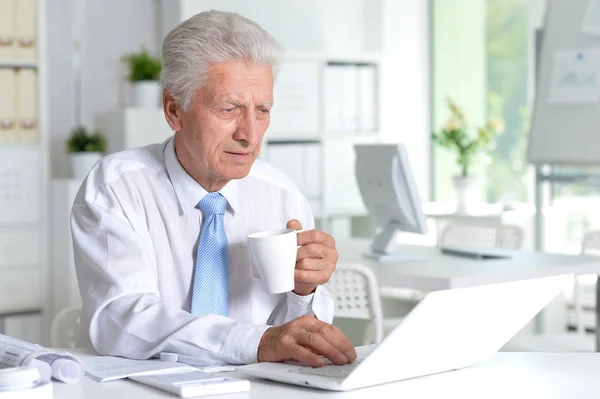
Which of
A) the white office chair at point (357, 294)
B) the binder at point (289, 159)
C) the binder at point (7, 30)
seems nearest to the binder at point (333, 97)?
the binder at point (289, 159)

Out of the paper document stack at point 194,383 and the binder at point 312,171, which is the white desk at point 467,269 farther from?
the binder at point 312,171

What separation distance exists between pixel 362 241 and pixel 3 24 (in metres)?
1.90

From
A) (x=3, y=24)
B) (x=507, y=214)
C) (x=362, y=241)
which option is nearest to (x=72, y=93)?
(x=3, y=24)

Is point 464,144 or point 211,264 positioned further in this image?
point 464,144

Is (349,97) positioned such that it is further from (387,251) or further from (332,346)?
(332,346)

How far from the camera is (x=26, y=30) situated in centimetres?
445

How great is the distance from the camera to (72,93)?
512 cm

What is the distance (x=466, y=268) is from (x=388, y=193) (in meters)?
0.39

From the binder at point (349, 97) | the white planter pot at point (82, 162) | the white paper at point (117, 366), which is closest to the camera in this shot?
the white paper at point (117, 366)

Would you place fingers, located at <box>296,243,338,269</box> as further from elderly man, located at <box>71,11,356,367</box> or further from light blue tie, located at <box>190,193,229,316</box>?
light blue tie, located at <box>190,193,229,316</box>

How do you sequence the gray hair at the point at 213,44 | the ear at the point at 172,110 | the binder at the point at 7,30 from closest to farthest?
the gray hair at the point at 213,44 < the ear at the point at 172,110 < the binder at the point at 7,30

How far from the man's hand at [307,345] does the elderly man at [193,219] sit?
106 mm

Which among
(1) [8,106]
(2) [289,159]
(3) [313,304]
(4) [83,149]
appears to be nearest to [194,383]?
(3) [313,304]

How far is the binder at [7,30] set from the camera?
4.36m
